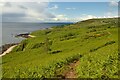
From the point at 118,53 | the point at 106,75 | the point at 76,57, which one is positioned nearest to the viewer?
the point at 106,75

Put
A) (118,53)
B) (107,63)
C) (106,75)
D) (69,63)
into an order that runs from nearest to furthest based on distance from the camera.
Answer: (106,75), (107,63), (118,53), (69,63)

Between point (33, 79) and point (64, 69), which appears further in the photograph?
point (64, 69)

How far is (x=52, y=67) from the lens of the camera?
45031mm

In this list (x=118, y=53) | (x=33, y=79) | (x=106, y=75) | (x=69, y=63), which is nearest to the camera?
(x=106, y=75)

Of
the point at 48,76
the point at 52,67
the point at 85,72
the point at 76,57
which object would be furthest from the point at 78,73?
the point at 76,57

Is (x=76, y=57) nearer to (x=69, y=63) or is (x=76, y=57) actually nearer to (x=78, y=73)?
(x=69, y=63)

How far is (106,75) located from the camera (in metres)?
33.4

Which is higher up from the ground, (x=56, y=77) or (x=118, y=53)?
(x=118, y=53)

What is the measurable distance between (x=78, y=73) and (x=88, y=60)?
348 inches

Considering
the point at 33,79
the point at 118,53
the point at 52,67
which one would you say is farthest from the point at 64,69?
the point at 118,53

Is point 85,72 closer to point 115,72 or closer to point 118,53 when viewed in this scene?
point 115,72

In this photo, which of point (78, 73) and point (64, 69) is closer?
point (78, 73)

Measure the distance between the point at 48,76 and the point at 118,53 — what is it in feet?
43.5

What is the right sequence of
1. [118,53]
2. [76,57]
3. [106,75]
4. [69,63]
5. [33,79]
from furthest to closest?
[76,57] → [69,63] → [118,53] → [33,79] → [106,75]
